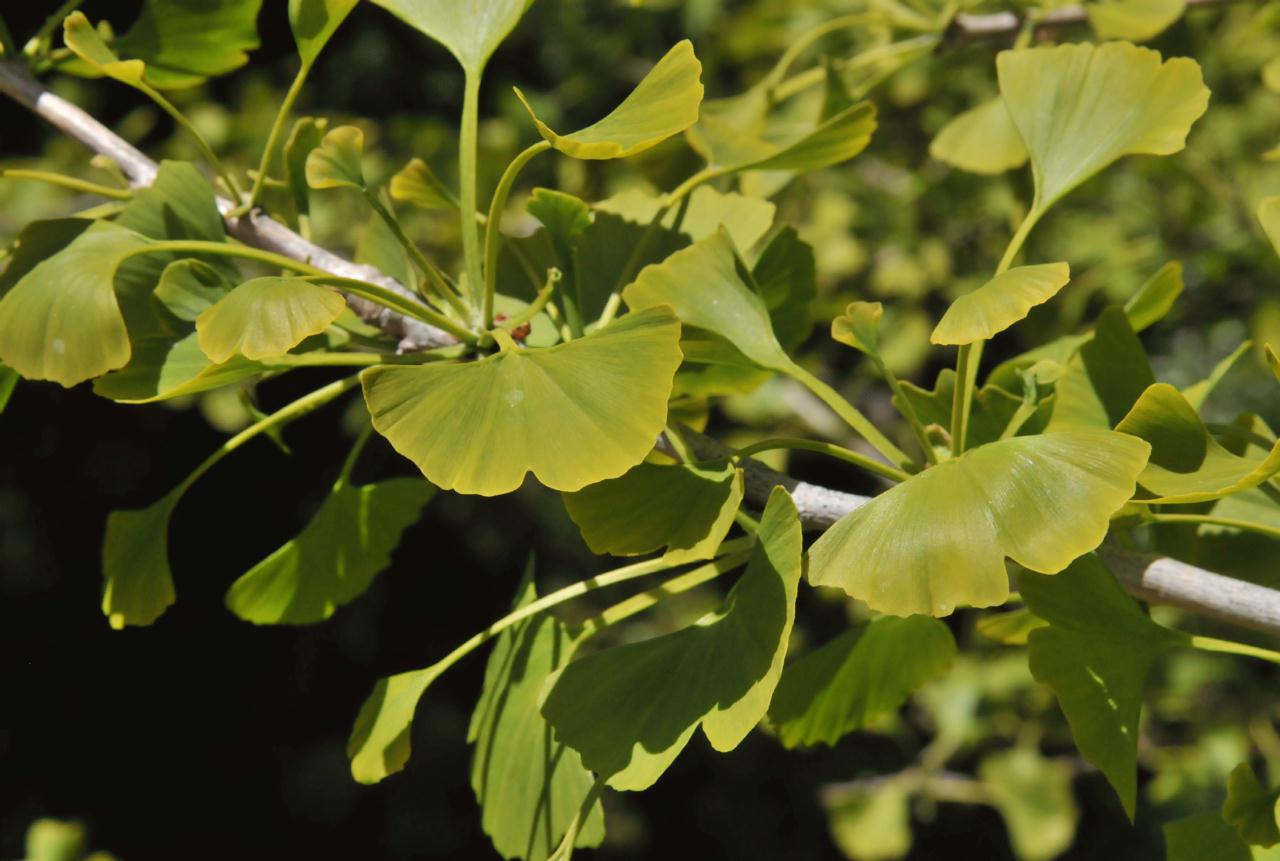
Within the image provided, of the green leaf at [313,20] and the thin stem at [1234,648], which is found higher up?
the green leaf at [313,20]

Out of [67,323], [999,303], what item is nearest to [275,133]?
[67,323]

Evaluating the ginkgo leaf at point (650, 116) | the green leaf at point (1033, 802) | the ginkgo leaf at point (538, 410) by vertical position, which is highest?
the ginkgo leaf at point (650, 116)

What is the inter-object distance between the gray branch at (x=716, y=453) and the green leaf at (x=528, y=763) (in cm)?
13

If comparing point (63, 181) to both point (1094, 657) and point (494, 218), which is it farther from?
point (1094, 657)

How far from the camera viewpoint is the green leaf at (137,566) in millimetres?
589

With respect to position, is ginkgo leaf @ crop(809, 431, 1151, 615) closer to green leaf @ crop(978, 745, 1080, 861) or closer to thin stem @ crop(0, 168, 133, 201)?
thin stem @ crop(0, 168, 133, 201)

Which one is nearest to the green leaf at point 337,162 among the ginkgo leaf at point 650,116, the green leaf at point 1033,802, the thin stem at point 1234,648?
the ginkgo leaf at point 650,116

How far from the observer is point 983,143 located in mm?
834

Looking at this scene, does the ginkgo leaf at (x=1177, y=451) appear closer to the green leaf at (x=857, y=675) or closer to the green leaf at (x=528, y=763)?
the green leaf at (x=857, y=675)

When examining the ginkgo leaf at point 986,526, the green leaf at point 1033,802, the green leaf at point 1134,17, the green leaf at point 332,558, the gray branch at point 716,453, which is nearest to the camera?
the ginkgo leaf at point 986,526

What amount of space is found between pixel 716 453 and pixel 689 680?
5.5 inches

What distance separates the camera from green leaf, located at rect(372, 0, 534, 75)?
564mm

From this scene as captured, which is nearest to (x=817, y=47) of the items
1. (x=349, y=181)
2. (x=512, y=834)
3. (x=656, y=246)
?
(x=656, y=246)

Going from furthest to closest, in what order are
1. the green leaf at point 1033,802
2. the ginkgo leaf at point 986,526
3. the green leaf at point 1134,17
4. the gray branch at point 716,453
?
the green leaf at point 1033,802 → the green leaf at point 1134,17 → the gray branch at point 716,453 → the ginkgo leaf at point 986,526
